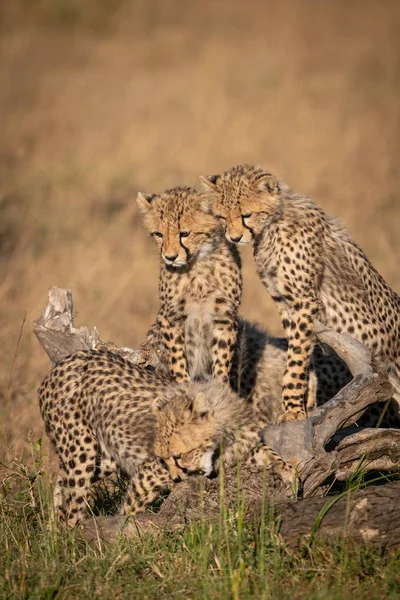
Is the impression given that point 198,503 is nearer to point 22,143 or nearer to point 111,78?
point 22,143

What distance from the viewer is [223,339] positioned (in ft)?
16.2

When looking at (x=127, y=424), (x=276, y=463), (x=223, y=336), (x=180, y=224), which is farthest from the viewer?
(x=223, y=336)

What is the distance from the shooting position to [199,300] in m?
4.95

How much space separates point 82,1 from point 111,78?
3883mm

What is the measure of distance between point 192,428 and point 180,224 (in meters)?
1.16

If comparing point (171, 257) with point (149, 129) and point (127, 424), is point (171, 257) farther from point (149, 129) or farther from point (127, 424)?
point (149, 129)

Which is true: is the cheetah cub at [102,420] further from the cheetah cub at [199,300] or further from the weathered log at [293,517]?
the cheetah cub at [199,300]

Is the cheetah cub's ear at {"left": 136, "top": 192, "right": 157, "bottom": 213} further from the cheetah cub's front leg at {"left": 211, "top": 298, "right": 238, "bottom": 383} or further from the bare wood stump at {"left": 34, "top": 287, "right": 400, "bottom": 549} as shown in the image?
the bare wood stump at {"left": 34, "top": 287, "right": 400, "bottom": 549}

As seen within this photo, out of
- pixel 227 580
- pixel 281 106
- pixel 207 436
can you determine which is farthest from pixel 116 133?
pixel 227 580

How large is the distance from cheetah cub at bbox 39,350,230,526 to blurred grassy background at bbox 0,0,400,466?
0.53 metres

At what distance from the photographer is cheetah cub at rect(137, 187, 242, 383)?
15.9ft

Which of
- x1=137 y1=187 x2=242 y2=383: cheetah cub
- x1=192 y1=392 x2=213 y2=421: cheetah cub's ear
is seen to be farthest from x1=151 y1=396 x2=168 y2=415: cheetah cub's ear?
x1=137 y1=187 x2=242 y2=383: cheetah cub

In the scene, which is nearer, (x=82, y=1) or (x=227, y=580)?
(x=227, y=580)

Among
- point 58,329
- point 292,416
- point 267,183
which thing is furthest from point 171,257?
point 292,416
